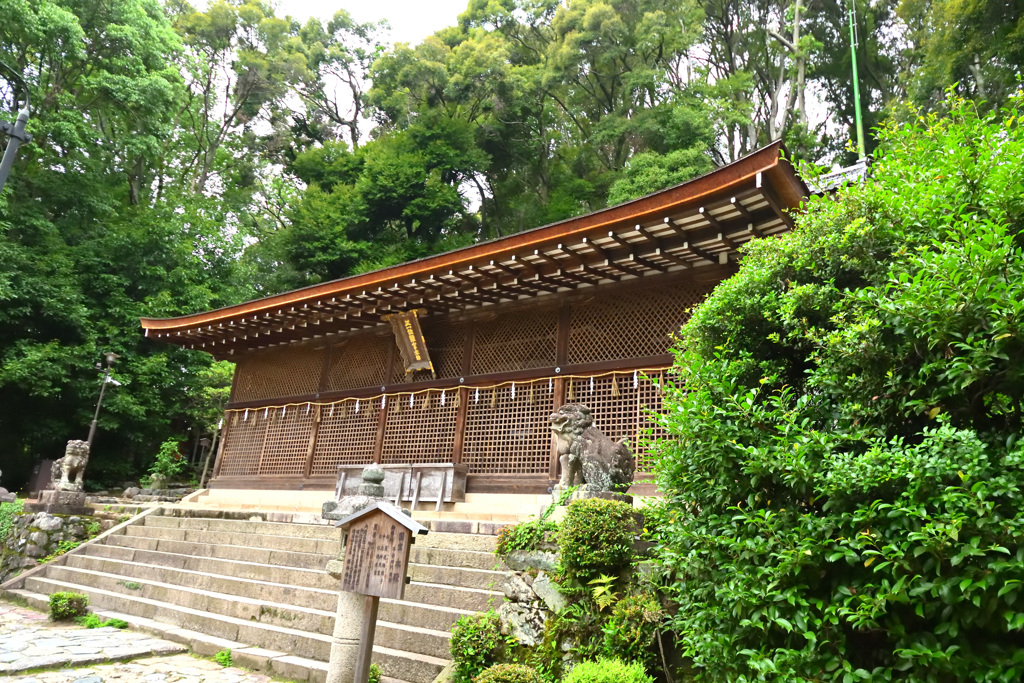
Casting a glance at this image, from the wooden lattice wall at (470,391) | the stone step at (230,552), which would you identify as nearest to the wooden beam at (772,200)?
the wooden lattice wall at (470,391)

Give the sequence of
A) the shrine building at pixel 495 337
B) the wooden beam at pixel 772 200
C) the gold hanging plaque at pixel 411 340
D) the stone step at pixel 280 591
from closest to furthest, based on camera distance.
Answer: the stone step at pixel 280 591
the wooden beam at pixel 772 200
the shrine building at pixel 495 337
the gold hanging plaque at pixel 411 340

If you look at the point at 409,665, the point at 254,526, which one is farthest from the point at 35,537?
the point at 409,665

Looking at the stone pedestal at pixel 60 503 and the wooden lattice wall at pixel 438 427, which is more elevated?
the wooden lattice wall at pixel 438 427

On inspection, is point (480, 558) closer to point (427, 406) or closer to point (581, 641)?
point (581, 641)

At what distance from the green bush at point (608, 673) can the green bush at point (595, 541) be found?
0.81 meters

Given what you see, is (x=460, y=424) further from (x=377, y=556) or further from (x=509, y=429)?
(x=377, y=556)

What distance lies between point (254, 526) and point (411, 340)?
4.15 meters

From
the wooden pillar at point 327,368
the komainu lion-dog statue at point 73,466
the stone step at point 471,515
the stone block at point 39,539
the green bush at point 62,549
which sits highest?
the wooden pillar at point 327,368

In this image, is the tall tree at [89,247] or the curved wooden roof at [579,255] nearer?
the curved wooden roof at [579,255]

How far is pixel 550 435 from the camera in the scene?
10.1 metres

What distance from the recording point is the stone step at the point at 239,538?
28.4ft

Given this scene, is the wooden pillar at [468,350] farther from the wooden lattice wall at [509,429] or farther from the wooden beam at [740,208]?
the wooden beam at [740,208]

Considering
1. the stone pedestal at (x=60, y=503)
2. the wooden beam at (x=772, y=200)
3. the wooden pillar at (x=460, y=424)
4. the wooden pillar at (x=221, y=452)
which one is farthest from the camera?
the wooden pillar at (x=221, y=452)

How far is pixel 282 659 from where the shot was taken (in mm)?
6129
